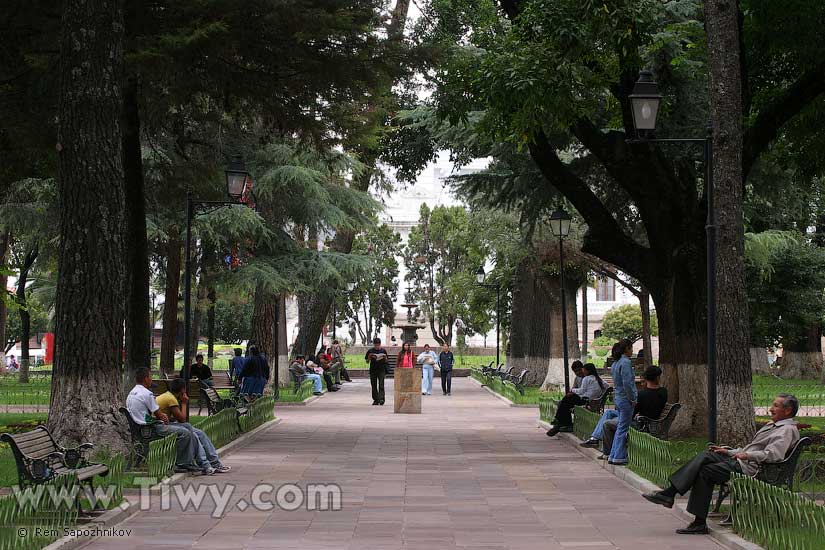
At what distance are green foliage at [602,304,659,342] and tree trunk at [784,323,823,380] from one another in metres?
32.2

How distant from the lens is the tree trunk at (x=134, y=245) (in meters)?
18.5

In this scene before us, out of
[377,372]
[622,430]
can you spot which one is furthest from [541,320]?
[622,430]

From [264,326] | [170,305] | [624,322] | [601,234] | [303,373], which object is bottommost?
[303,373]

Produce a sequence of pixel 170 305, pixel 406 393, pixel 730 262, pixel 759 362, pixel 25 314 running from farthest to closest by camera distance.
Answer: pixel 759 362
pixel 25 314
pixel 170 305
pixel 406 393
pixel 730 262

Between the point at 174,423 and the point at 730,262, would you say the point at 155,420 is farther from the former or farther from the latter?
the point at 730,262

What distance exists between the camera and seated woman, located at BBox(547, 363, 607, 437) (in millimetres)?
20145

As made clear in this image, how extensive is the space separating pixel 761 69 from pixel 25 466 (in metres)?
14.1

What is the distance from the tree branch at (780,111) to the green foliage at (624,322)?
67.2 m

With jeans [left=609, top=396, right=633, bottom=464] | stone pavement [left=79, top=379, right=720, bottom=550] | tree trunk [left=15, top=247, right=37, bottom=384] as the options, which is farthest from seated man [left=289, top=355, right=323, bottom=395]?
jeans [left=609, top=396, right=633, bottom=464]

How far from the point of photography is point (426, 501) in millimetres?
12109

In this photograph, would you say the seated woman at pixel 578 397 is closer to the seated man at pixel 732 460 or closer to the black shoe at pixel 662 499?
the black shoe at pixel 662 499

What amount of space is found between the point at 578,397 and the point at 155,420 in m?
8.54

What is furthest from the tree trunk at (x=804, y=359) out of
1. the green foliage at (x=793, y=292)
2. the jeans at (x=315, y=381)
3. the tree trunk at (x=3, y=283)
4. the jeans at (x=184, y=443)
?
the jeans at (x=184, y=443)

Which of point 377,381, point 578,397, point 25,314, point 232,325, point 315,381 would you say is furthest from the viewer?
point 232,325
